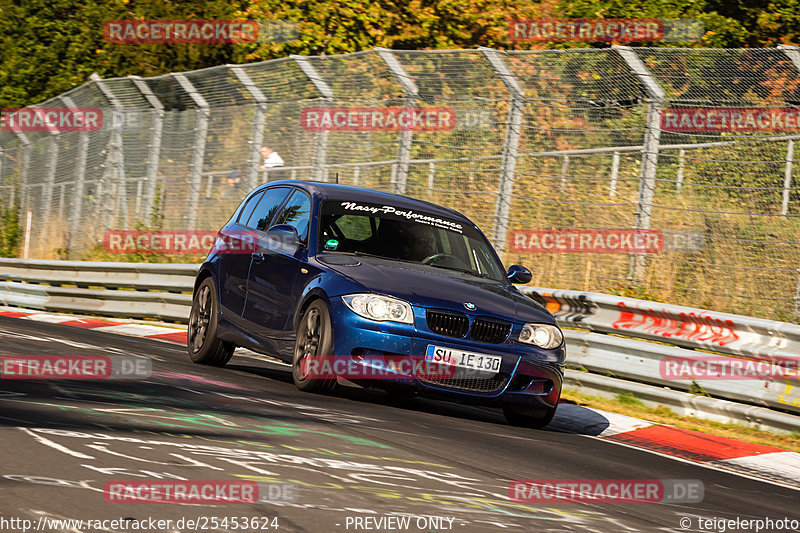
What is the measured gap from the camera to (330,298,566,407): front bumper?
8.13m

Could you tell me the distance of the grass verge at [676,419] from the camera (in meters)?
9.20

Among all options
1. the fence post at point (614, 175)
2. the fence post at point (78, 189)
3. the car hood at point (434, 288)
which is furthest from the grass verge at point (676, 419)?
the fence post at point (78, 189)

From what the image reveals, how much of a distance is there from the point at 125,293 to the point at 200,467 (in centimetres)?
1240

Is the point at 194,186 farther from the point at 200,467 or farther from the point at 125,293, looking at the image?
the point at 200,467

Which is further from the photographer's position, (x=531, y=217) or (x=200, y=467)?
(x=531, y=217)

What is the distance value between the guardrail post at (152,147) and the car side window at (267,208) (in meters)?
9.93

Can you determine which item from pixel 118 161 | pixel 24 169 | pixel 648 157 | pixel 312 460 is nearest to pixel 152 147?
pixel 118 161

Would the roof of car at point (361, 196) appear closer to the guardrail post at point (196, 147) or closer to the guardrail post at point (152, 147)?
the guardrail post at point (196, 147)

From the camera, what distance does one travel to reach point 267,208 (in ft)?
34.8

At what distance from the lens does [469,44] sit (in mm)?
29016

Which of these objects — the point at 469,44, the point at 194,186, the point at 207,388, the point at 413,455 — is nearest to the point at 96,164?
the point at 194,186

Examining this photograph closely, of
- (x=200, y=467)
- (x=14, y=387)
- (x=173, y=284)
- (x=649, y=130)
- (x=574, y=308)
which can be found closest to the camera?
(x=200, y=467)

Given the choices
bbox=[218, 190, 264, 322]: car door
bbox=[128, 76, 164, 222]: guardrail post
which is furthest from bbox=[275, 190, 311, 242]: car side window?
bbox=[128, 76, 164, 222]: guardrail post

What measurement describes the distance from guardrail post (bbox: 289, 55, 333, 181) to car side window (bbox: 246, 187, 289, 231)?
572 cm
